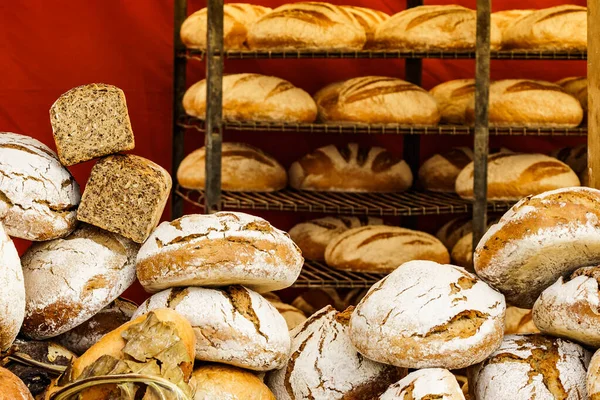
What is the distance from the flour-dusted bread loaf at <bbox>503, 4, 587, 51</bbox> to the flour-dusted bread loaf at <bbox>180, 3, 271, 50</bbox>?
1045 mm

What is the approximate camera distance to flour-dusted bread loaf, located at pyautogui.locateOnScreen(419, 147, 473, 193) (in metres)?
3.39

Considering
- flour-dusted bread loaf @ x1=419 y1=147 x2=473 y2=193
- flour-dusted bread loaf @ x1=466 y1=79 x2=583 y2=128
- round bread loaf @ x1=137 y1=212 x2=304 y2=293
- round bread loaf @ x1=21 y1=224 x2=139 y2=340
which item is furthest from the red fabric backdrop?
round bread loaf @ x1=137 y1=212 x2=304 y2=293

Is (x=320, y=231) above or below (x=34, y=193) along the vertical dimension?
below

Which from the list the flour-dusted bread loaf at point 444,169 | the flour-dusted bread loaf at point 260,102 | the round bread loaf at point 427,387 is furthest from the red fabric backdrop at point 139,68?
the round bread loaf at point 427,387

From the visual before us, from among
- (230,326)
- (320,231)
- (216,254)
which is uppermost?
(216,254)

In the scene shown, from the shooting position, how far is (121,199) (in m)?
1.34

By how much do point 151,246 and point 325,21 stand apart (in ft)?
6.30

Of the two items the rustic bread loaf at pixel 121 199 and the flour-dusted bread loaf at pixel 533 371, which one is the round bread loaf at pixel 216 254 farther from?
the flour-dusted bread loaf at pixel 533 371

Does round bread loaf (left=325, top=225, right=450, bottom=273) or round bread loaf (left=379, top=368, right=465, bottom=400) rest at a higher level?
round bread loaf (left=379, top=368, right=465, bottom=400)

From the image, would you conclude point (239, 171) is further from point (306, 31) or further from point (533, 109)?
point (533, 109)

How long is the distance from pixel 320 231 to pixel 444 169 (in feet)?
1.90

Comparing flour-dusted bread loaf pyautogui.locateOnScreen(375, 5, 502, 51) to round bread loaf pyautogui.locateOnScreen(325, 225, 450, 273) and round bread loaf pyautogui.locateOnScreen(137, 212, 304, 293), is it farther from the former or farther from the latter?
round bread loaf pyautogui.locateOnScreen(137, 212, 304, 293)

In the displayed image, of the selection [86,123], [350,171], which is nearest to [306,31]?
[350,171]

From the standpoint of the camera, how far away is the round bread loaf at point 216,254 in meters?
1.23
